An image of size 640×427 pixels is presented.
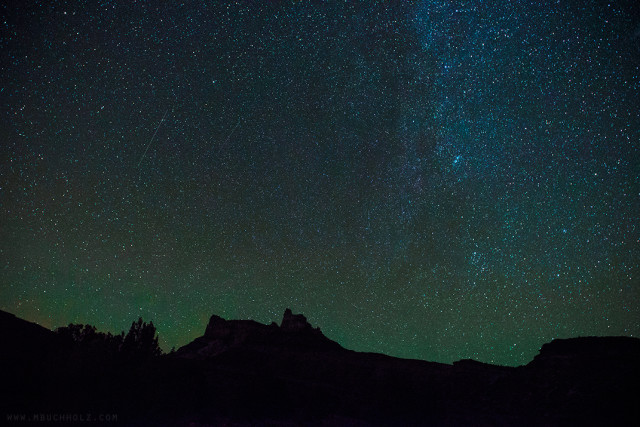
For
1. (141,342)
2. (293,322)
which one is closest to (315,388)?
(141,342)

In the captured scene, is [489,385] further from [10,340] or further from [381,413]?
[10,340]

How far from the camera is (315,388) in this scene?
34.6 metres

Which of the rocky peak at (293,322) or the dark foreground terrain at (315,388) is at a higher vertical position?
the rocky peak at (293,322)

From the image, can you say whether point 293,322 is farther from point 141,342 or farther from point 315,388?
point 141,342

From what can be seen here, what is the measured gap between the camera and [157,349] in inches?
997

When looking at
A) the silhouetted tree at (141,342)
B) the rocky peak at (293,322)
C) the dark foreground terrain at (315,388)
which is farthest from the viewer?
the rocky peak at (293,322)

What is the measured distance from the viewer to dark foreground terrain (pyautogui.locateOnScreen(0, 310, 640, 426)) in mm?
16562

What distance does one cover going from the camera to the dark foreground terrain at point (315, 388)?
1656cm

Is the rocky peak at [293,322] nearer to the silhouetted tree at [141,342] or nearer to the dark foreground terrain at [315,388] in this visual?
the dark foreground terrain at [315,388]

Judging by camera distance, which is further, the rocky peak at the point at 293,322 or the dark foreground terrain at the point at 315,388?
the rocky peak at the point at 293,322

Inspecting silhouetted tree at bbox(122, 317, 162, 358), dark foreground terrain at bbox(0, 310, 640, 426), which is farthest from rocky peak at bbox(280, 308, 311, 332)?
silhouetted tree at bbox(122, 317, 162, 358)

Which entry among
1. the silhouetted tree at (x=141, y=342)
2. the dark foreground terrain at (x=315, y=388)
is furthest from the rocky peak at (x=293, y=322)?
the silhouetted tree at (x=141, y=342)

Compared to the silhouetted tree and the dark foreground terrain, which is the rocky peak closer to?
the dark foreground terrain

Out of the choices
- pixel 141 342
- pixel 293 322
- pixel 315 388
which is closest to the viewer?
pixel 141 342
